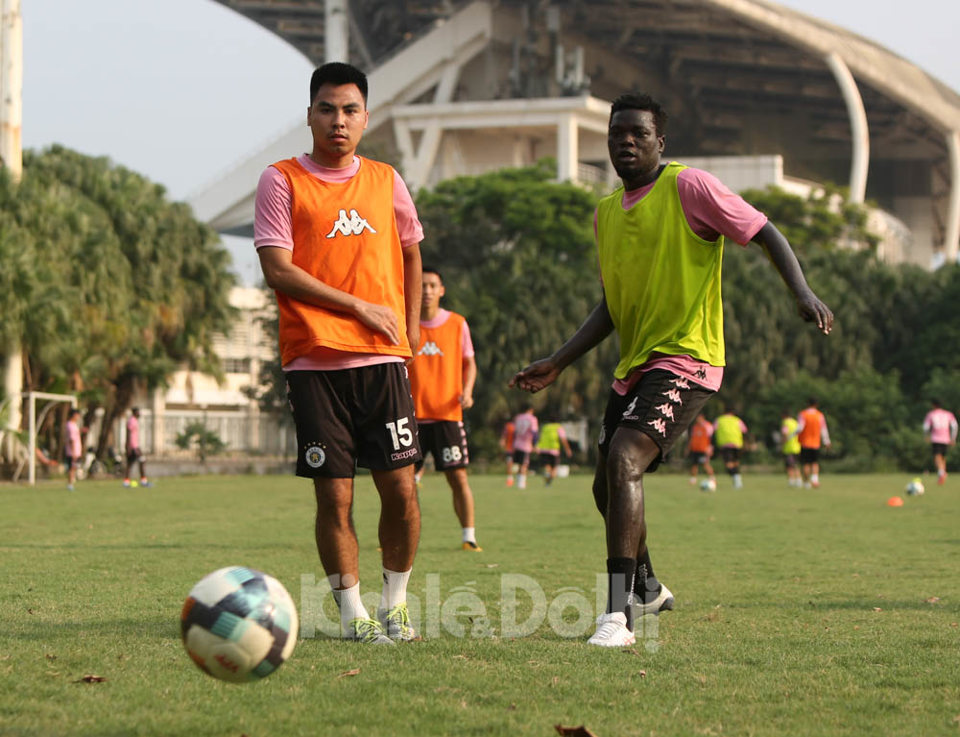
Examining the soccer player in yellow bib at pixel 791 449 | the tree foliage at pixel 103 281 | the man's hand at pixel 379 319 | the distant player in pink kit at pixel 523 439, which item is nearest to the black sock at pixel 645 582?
the man's hand at pixel 379 319

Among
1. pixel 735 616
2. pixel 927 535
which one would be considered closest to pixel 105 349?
pixel 927 535

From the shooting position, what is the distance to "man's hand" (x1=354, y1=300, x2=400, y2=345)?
576 cm

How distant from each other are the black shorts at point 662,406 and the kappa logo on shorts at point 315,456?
50.8 inches

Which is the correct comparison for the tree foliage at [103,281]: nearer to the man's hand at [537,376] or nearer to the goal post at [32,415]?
the goal post at [32,415]

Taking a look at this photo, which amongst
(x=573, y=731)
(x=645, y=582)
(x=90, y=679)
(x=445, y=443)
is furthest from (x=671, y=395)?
(x=445, y=443)

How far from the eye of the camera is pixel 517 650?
546 centimetres

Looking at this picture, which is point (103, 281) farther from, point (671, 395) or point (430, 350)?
point (671, 395)

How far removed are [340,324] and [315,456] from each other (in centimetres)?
55

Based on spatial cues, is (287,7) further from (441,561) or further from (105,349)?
(441,561)

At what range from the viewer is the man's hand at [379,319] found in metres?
5.76

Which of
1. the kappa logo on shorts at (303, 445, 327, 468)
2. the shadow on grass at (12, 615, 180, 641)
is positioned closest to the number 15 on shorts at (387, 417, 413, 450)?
the kappa logo on shorts at (303, 445, 327, 468)

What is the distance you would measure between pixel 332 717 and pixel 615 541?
1995mm

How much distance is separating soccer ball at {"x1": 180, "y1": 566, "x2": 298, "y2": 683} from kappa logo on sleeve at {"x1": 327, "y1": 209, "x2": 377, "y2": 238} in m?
1.83

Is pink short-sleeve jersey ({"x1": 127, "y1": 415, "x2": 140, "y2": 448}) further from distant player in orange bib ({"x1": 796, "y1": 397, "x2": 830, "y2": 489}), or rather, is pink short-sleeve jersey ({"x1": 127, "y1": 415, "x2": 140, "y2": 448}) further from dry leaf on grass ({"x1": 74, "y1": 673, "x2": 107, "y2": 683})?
dry leaf on grass ({"x1": 74, "y1": 673, "x2": 107, "y2": 683})
